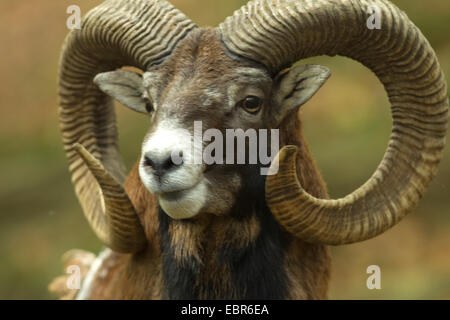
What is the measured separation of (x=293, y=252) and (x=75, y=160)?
2.18 metres

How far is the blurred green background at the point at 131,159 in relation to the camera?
→ 46.7 ft

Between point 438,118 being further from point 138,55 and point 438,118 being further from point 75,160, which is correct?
point 75,160

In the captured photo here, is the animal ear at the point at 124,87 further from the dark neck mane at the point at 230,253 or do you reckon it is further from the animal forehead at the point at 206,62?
the dark neck mane at the point at 230,253

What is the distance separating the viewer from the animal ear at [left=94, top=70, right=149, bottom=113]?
21.4 ft

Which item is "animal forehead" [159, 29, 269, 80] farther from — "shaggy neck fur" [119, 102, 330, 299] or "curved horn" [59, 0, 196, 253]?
"shaggy neck fur" [119, 102, 330, 299]

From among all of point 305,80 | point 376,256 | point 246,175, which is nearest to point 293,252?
point 246,175

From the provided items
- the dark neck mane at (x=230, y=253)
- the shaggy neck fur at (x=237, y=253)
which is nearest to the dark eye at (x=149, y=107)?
the shaggy neck fur at (x=237, y=253)

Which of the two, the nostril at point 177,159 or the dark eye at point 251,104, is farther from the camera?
the dark eye at point 251,104

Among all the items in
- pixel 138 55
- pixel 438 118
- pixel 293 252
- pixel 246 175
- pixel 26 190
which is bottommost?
pixel 293 252

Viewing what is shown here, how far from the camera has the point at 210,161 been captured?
18.6 ft

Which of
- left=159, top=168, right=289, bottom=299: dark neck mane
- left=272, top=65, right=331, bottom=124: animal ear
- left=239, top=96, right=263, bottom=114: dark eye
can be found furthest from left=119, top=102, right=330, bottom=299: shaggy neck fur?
left=239, top=96, right=263, bottom=114: dark eye

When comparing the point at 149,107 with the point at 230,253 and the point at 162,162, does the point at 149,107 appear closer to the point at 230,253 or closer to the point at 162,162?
the point at 162,162

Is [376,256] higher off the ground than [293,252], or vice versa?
[376,256]

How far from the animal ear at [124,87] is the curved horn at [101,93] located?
0.49 feet
